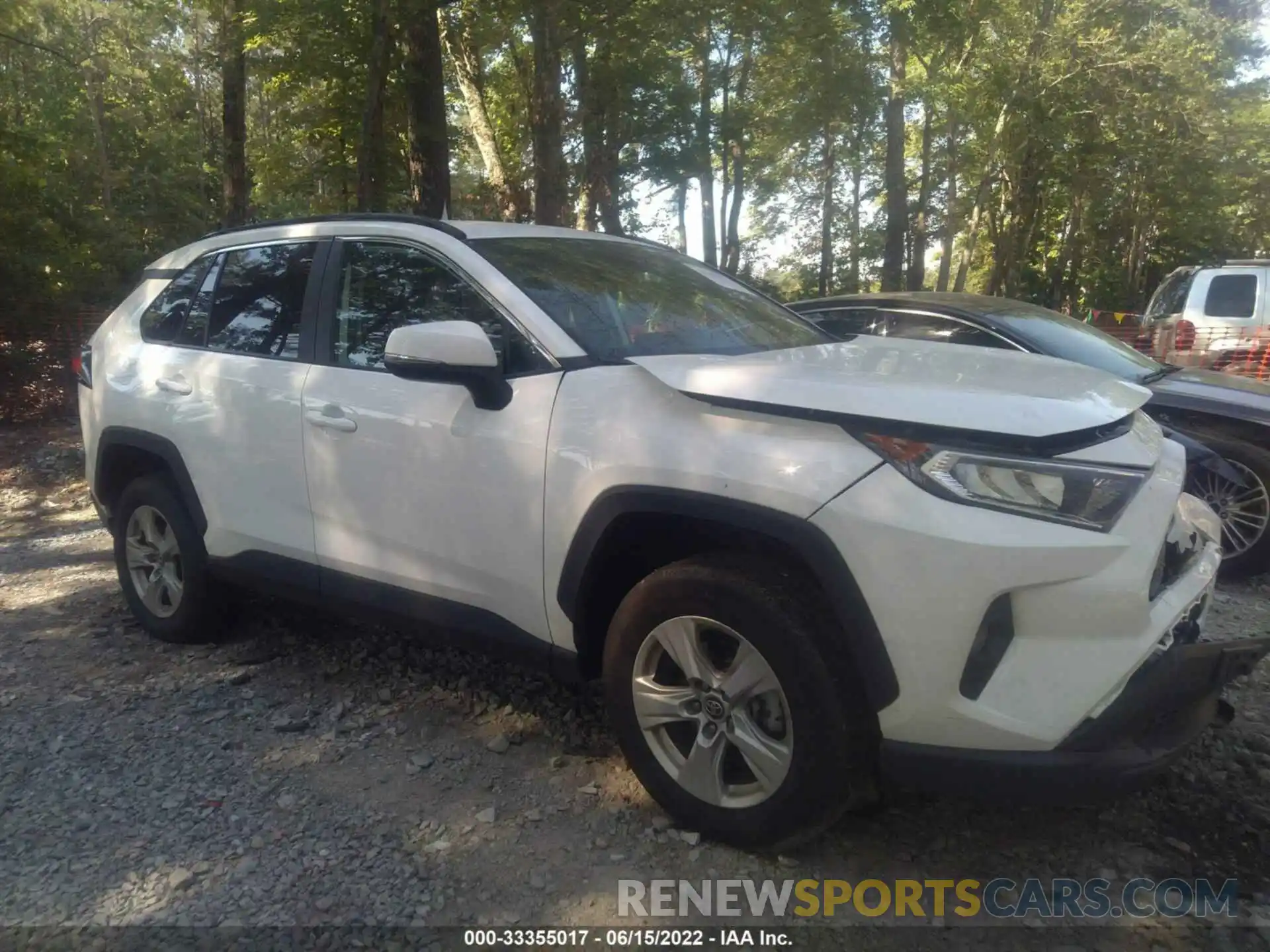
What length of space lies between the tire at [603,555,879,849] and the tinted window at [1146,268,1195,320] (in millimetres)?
10571

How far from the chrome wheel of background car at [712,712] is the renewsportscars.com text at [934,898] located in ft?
0.78

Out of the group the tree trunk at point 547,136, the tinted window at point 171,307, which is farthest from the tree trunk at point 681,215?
the tinted window at point 171,307

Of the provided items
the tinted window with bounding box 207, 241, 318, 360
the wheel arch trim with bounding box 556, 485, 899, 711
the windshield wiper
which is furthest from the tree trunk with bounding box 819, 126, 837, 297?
the wheel arch trim with bounding box 556, 485, 899, 711

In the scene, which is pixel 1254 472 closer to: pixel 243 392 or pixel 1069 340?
pixel 1069 340

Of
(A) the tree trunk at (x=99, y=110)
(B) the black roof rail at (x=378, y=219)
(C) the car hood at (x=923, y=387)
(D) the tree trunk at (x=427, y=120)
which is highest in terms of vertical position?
(A) the tree trunk at (x=99, y=110)

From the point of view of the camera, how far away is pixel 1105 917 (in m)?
2.43

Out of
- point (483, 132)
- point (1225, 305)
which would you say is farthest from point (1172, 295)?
point (483, 132)

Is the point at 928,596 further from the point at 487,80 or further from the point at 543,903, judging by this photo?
the point at 487,80

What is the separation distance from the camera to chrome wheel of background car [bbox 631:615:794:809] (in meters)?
2.53

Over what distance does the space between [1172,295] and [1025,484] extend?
1101cm

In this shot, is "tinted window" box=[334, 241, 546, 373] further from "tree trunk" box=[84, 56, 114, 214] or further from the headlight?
"tree trunk" box=[84, 56, 114, 214]

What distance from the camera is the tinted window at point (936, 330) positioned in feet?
18.1

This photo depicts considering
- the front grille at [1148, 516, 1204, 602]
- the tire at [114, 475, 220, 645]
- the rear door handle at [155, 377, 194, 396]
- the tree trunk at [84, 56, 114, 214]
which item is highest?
the tree trunk at [84, 56, 114, 214]

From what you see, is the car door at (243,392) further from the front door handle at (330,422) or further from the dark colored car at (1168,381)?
the dark colored car at (1168,381)
